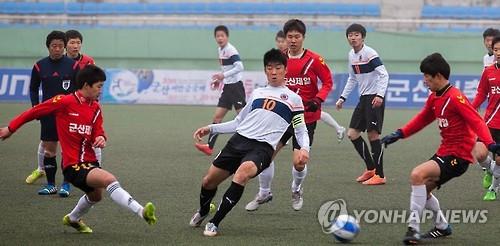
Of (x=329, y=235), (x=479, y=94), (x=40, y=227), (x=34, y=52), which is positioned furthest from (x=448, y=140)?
(x=34, y=52)

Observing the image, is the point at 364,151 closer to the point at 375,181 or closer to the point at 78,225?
the point at 375,181

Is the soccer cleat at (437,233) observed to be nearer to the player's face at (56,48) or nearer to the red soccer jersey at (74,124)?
the red soccer jersey at (74,124)

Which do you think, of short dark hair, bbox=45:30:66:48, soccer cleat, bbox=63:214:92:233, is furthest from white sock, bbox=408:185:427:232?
short dark hair, bbox=45:30:66:48

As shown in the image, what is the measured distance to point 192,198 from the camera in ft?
36.1

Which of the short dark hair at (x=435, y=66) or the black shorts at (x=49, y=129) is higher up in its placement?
the short dark hair at (x=435, y=66)

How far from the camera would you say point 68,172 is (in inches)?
344

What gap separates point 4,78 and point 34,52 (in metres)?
5.53

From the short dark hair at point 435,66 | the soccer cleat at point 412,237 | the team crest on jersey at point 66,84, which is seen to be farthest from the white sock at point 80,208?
the short dark hair at point 435,66

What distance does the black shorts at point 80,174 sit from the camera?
8617mm

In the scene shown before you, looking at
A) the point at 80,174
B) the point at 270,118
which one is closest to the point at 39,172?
the point at 80,174

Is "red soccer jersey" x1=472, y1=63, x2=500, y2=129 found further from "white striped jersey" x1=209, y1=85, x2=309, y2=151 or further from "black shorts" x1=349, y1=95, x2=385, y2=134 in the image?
"white striped jersey" x1=209, y1=85, x2=309, y2=151

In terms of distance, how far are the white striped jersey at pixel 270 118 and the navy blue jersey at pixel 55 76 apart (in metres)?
3.02

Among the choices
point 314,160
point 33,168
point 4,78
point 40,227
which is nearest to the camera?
point 40,227

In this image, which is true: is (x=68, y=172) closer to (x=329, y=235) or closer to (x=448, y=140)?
(x=329, y=235)
